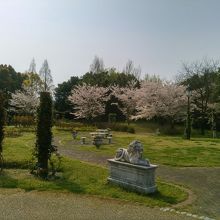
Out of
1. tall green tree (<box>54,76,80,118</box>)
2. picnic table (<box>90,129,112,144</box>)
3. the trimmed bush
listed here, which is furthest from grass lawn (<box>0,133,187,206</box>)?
tall green tree (<box>54,76,80,118</box>)

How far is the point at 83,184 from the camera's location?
11328 millimetres

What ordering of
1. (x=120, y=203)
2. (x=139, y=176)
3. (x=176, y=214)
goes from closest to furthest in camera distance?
(x=176, y=214) → (x=120, y=203) → (x=139, y=176)

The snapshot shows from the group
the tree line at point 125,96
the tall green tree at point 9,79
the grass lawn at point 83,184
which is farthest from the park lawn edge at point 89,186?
the tall green tree at point 9,79

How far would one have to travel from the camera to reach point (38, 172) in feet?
41.1

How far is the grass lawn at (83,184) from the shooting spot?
32.6 ft

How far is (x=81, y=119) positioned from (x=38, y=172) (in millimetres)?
40584

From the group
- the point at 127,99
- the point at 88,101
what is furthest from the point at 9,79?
the point at 127,99

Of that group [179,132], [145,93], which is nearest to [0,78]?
[145,93]

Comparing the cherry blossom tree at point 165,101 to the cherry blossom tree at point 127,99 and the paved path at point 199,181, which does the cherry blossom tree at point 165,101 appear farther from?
the paved path at point 199,181

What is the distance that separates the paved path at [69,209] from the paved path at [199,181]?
98 cm

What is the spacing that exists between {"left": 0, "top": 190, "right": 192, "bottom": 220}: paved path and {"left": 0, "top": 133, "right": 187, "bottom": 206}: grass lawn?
60 cm

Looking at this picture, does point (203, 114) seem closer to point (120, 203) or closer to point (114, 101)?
point (114, 101)

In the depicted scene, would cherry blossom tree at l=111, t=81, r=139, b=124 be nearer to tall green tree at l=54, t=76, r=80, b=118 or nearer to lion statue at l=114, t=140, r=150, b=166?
tall green tree at l=54, t=76, r=80, b=118

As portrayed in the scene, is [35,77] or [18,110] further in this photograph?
[35,77]
